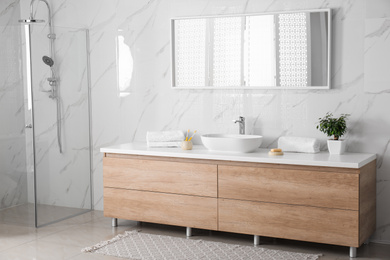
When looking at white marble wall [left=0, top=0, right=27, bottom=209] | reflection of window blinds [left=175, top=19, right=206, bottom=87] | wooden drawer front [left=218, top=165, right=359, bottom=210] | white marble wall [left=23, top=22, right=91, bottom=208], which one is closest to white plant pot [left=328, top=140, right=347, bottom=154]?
wooden drawer front [left=218, top=165, right=359, bottom=210]

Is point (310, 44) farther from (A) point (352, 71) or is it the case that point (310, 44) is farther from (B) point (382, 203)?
Result: (B) point (382, 203)

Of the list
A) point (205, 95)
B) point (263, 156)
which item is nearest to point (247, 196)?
point (263, 156)

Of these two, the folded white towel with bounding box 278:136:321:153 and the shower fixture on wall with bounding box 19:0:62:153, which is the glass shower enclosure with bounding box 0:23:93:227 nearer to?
the shower fixture on wall with bounding box 19:0:62:153

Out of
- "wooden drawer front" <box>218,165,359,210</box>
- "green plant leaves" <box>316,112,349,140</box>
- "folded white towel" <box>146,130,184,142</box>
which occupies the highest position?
"green plant leaves" <box>316,112,349,140</box>

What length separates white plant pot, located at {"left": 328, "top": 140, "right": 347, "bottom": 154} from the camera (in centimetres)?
405

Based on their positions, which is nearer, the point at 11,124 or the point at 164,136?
the point at 164,136

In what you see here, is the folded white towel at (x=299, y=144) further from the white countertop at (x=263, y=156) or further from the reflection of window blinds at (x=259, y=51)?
the reflection of window blinds at (x=259, y=51)

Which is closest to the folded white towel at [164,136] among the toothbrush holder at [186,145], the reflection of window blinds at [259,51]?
the toothbrush holder at [186,145]

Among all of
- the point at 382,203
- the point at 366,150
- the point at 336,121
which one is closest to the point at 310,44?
the point at 336,121

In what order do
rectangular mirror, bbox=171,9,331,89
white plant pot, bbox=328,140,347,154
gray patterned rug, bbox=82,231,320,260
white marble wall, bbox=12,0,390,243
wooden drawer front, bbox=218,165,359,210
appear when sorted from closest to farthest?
wooden drawer front, bbox=218,165,359,210, gray patterned rug, bbox=82,231,320,260, white plant pot, bbox=328,140,347,154, white marble wall, bbox=12,0,390,243, rectangular mirror, bbox=171,9,331,89

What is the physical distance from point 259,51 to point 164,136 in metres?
1.05

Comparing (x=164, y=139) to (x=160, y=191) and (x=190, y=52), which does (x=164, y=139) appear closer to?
(x=160, y=191)

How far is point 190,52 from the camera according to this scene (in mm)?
4766

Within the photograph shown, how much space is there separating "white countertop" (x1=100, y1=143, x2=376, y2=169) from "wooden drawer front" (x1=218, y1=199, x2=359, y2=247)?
32cm
